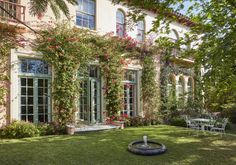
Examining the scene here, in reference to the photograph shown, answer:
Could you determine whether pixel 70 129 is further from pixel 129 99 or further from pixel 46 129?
pixel 129 99

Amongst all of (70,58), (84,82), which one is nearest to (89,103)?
(84,82)

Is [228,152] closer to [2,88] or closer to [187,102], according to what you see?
[2,88]

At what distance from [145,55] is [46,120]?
7580mm

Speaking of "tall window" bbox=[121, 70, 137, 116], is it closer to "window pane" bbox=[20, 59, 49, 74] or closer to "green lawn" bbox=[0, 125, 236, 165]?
"green lawn" bbox=[0, 125, 236, 165]

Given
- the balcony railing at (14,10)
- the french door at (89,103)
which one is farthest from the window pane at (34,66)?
the french door at (89,103)

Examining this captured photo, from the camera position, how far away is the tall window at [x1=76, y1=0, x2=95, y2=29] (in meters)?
13.1

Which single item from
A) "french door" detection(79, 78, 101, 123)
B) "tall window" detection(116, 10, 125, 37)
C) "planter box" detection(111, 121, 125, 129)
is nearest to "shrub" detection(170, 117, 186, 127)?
"planter box" detection(111, 121, 125, 129)

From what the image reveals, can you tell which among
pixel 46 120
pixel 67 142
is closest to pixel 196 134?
pixel 67 142

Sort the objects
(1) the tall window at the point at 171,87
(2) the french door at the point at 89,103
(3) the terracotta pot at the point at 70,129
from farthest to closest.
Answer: (1) the tall window at the point at 171,87 → (2) the french door at the point at 89,103 → (3) the terracotta pot at the point at 70,129

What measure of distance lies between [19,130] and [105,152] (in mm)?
4296

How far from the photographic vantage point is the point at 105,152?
775 cm

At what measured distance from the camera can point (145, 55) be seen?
15.7 metres

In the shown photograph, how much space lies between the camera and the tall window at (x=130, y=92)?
15101 millimetres

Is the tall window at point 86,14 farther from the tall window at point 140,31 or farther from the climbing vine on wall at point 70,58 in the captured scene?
the tall window at point 140,31
